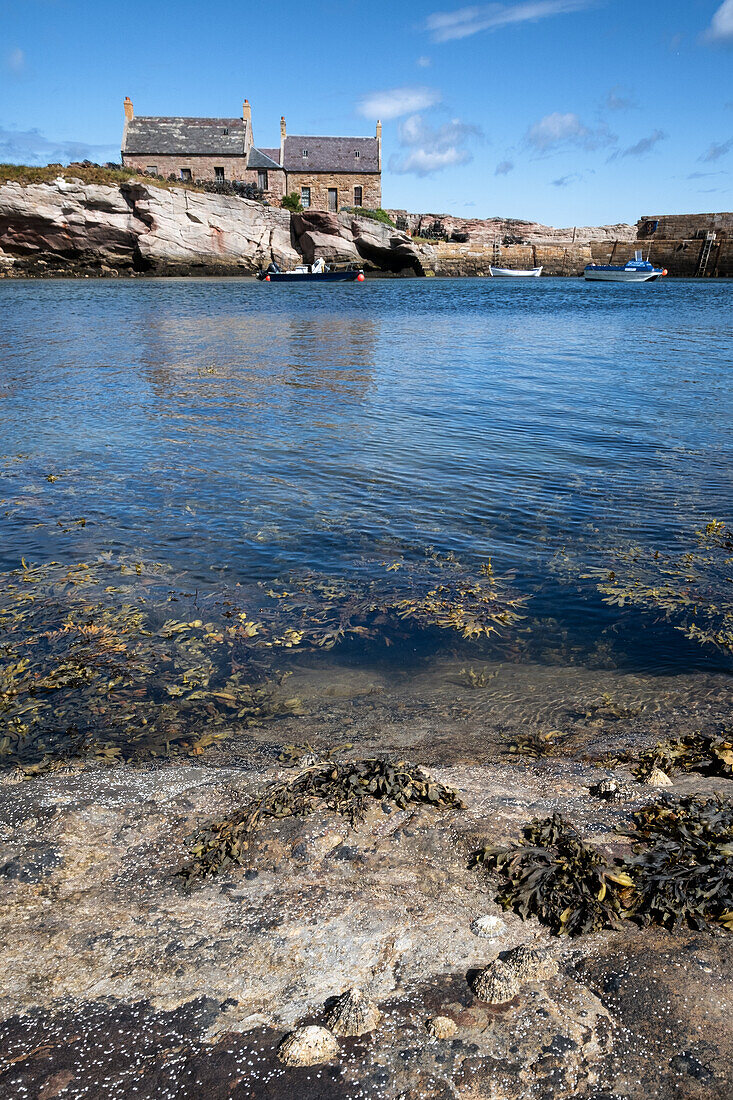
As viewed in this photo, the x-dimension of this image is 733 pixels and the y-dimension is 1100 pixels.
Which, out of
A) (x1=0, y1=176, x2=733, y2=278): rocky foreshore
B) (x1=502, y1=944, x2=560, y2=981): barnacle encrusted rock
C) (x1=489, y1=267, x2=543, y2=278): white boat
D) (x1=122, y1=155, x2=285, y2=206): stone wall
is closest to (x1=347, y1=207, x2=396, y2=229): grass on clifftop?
(x1=0, y1=176, x2=733, y2=278): rocky foreshore

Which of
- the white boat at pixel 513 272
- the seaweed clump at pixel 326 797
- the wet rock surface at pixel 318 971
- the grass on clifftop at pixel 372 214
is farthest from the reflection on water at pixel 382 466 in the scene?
the white boat at pixel 513 272

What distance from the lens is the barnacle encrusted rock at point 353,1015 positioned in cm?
235

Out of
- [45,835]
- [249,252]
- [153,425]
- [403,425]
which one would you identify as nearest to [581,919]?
[45,835]

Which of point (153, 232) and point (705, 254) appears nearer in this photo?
point (153, 232)

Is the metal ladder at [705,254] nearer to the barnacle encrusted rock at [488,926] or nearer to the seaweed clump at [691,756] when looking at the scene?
the seaweed clump at [691,756]

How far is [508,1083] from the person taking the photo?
2.18 metres

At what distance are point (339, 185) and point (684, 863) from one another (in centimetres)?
9126

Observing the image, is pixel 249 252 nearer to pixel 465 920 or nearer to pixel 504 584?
pixel 504 584

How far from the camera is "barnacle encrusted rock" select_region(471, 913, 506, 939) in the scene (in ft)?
9.12

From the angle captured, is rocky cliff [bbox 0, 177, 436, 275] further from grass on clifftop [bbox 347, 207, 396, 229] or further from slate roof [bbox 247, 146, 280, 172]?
slate roof [bbox 247, 146, 280, 172]

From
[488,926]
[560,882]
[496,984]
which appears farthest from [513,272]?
[496,984]

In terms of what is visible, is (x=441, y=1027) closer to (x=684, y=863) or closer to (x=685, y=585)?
(x=684, y=863)

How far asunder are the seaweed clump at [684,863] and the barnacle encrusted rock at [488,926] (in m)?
0.58

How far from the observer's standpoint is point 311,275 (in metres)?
62.9
